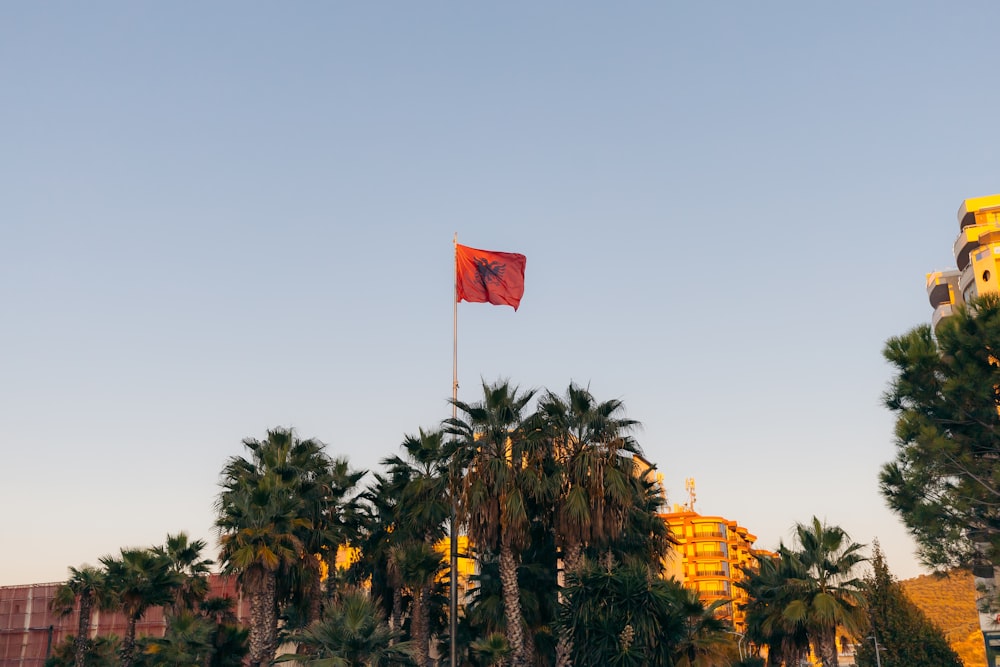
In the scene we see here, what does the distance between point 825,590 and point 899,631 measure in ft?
113

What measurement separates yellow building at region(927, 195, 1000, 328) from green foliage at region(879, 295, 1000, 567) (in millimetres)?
33028

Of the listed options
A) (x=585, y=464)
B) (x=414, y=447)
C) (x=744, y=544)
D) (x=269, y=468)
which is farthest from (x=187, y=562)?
(x=744, y=544)

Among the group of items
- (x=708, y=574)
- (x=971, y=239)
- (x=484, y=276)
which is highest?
(x=971, y=239)

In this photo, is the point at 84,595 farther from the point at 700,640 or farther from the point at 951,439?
the point at 951,439

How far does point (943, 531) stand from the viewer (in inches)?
1238

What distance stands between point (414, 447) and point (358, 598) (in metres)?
13.1

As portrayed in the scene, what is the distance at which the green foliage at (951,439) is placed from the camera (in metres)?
31.0

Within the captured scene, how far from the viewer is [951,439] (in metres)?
32.0

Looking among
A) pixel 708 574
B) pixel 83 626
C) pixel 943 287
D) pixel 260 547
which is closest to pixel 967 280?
pixel 943 287

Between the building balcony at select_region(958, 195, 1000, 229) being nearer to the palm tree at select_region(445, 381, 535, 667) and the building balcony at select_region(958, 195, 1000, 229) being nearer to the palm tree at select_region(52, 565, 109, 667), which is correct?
the palm tree at select_region(445, 381, 535, 667)

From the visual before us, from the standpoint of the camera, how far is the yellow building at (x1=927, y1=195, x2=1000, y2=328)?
6575cm

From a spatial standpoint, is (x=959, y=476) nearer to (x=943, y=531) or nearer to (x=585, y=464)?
(x=943, y=531)

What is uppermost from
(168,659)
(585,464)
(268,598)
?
(585,464)

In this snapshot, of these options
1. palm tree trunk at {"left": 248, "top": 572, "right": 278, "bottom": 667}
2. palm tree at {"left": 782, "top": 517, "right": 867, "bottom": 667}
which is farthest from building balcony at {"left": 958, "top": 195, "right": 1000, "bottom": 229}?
palm tree trunk at {"left": 248, "top": 572, "right": 278, "bottom": 667}
